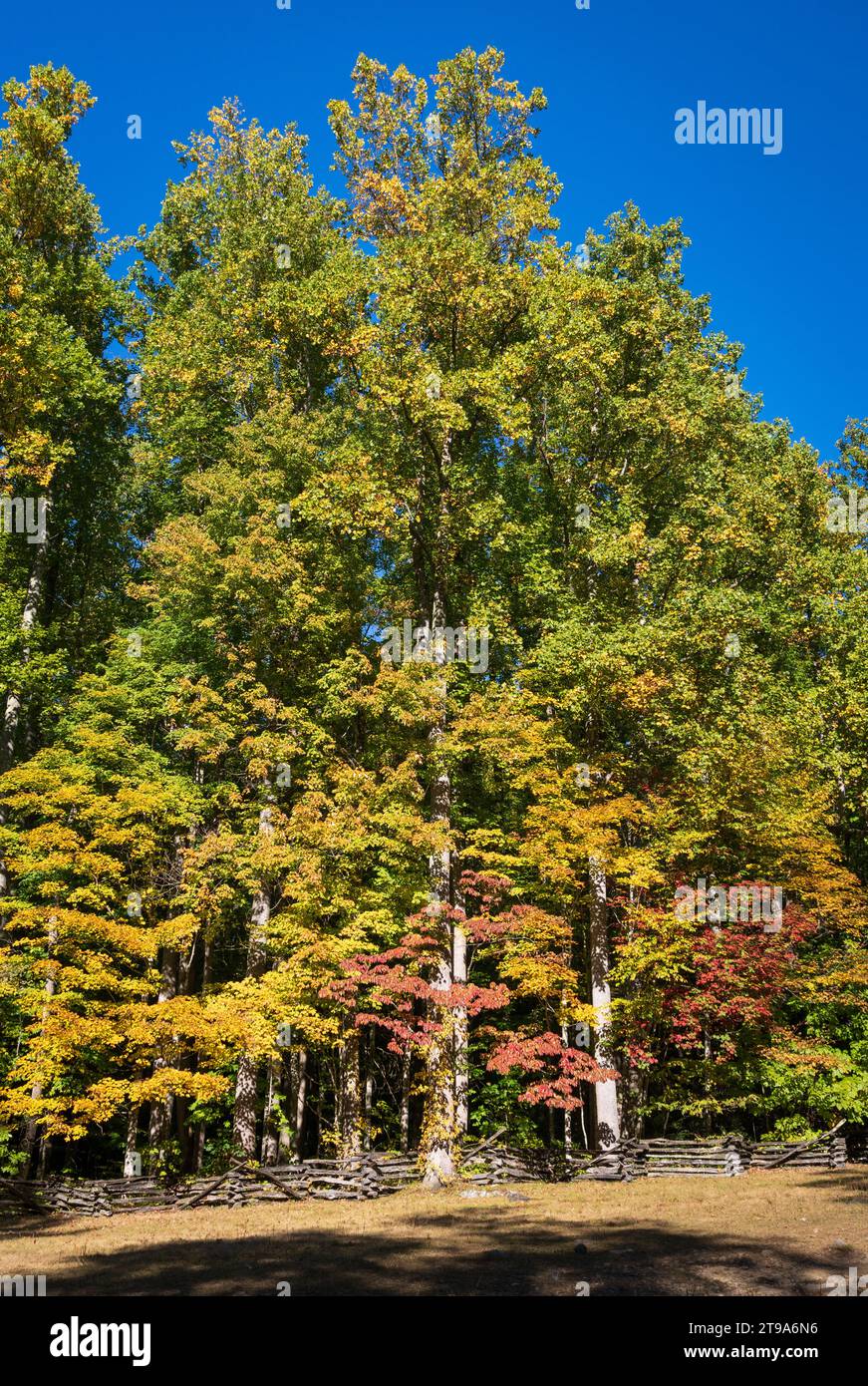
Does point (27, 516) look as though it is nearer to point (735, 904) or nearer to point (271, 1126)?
point (271, 1126)

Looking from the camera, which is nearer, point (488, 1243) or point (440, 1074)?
point (488, 1243)

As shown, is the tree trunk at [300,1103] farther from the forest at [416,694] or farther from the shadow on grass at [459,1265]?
the shadow on grass at [459,1265]

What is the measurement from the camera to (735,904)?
21.5 m

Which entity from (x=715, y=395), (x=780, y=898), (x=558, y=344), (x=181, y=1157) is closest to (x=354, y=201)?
(x=558, y=344)

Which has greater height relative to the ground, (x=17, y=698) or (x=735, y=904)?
(x=17, y=698)

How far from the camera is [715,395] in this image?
1013 inches

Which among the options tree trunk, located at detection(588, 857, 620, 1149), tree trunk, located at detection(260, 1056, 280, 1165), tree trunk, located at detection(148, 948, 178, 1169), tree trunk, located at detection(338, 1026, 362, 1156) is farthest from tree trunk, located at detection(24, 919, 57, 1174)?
tree trunk, located at detection(588, 857, 620, 1149)

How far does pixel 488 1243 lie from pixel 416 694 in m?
11.6

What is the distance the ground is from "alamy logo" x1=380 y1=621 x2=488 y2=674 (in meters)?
11.8
